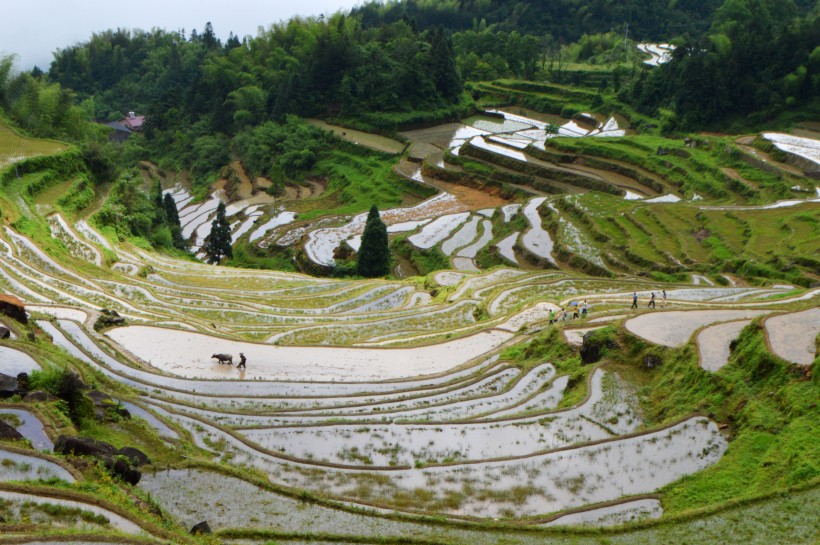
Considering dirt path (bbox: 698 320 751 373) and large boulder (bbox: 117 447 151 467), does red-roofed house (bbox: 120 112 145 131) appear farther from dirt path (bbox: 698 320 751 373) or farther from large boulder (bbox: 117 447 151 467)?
large boulder (bbox: 117 447 151 467)

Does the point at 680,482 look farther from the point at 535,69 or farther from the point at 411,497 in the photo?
the point at 535,69

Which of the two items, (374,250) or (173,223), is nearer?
(374,250)

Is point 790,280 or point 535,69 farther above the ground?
point 535,69

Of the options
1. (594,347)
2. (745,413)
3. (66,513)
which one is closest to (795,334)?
(745,413)

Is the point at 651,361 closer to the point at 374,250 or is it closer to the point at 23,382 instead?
the point at 23,382

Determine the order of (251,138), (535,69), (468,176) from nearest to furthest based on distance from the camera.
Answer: (468,176)
(251,138)
(535,69)

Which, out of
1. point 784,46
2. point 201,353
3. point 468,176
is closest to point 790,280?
point 201,353

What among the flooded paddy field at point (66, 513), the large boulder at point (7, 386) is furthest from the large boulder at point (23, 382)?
the flooded paddy field at point (66, 513)
